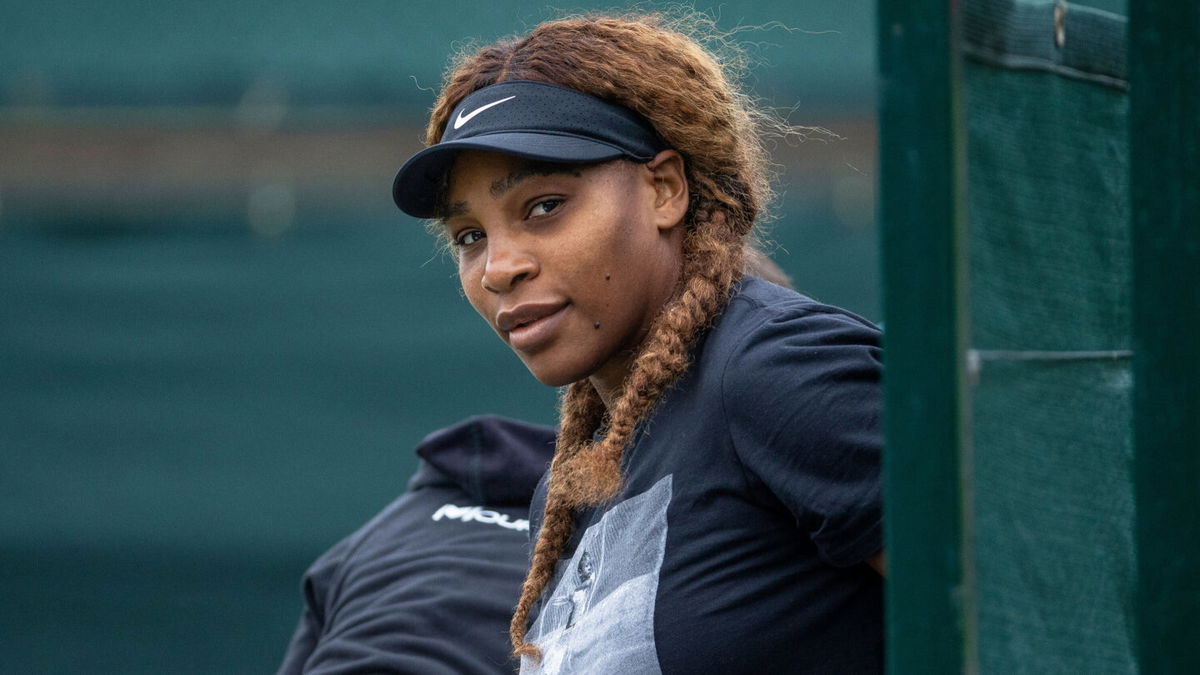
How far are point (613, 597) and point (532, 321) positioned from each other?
0.30 meters

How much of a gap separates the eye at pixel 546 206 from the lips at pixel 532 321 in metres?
0.09

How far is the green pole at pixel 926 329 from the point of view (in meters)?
0.77

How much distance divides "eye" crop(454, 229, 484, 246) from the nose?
66 millimetres

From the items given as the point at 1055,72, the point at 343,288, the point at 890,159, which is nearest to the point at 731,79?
the point at 1055,72

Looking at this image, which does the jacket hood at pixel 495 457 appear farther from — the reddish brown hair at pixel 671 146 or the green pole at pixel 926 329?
the green pole at pixel 926 329

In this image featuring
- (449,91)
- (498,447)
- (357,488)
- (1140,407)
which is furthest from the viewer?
(357,488)

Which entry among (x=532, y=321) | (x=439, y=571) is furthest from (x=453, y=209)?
(x=439, y=571)

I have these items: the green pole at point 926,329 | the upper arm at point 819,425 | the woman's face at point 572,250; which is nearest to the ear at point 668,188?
the woman's face at point 572,250

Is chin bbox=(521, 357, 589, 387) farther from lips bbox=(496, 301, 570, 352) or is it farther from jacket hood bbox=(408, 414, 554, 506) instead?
jacket hood bbox=(408, 414, 554, 506)

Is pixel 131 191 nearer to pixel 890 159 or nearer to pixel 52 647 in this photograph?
pixel 52 647

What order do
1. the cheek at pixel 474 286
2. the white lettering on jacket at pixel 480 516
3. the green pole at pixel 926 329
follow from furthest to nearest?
the white lettering on jacket at pixel 480 516, the cheek at pixel 474 286, the green pole at pixel 926 329

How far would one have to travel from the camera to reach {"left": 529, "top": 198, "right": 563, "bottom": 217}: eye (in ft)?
4.55

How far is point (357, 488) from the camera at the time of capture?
12.0 feet

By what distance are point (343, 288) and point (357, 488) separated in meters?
0.52
